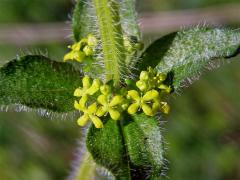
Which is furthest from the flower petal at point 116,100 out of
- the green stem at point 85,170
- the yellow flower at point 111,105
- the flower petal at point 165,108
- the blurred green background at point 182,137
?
the blurred green background at point 182,137

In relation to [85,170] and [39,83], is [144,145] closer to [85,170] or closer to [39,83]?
[85,170]

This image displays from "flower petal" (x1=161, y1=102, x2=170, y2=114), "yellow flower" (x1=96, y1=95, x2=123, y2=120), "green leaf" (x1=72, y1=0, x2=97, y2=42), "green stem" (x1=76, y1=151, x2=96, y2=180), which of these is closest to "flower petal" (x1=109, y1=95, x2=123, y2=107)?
"yellow flower" (x1=96, y1=95, x2=123, y2=120)

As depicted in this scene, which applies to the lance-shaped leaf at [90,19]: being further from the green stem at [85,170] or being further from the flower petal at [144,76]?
the green stem at [85,170]

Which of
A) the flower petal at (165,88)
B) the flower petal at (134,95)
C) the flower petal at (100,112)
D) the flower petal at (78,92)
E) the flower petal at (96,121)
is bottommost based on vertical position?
the flower petal at (96,121)

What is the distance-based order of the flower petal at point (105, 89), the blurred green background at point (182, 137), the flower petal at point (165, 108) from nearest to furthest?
1. the flower petal at point (105, 89)
2. the flower petal at point (165, 108)
3. the blurred green background at point (182, 137)

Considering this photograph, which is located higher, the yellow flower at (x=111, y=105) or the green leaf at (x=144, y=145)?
the yellow flower at (x=111, y=105)

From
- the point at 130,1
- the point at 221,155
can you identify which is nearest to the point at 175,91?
the point at 130,1

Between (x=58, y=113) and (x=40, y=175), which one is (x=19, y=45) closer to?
(x=40, y=175)
